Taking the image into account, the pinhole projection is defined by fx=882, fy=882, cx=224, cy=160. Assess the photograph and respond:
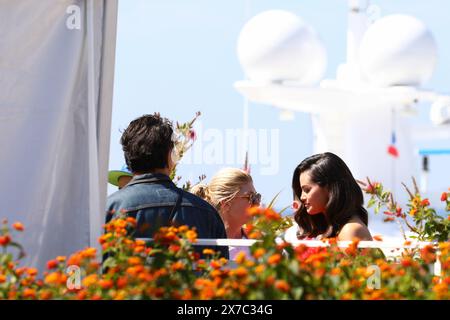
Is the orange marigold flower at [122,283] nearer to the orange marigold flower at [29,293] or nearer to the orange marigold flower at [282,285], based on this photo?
the orange marigold flower at [29,293]

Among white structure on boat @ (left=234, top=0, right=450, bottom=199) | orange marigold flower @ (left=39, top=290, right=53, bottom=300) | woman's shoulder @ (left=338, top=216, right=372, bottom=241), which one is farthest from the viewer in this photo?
white structure on boat @ (left=234, top=0, right=450, bottom=199)

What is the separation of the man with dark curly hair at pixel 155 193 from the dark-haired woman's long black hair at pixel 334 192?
681mm

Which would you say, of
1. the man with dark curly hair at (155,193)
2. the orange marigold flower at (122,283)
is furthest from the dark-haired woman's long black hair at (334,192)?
the orange marigold flower at (122,283)

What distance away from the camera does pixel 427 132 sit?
1275 inches

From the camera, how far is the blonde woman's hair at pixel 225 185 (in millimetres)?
5367

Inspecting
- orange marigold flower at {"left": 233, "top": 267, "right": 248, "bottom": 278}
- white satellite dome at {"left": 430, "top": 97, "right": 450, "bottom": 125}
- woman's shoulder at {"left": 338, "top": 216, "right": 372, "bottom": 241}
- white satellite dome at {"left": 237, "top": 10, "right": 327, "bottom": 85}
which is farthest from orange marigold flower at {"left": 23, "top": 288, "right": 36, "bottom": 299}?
white satellite dome at {"left": 430, "top": 97, "right": 450, "bottom": 125}

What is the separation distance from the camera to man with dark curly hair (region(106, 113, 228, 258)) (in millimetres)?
4035

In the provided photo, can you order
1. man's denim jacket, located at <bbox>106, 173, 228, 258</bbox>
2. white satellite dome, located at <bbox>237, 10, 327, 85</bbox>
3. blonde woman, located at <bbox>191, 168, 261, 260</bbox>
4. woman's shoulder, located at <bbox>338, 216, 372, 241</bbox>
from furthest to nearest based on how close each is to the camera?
white satellite dome, located at <bbox>237, 10, 327, 85</bbox> < blonde woman, located at <bbox>191, 168, 261, 260</bbox> < woman's shoulder, located at <bbox>338, 216, 372, 241</bbox> < man's denim jacket, located at <bbox>106, 173, 228, 258</bbox>

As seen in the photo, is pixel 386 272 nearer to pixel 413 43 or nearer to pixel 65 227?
pixel 65 227

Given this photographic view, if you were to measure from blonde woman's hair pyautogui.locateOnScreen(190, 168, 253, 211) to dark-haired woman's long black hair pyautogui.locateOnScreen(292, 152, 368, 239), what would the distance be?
28.6 inches

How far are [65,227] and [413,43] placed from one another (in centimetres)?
2255

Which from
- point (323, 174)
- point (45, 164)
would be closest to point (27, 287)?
point (45, 164)

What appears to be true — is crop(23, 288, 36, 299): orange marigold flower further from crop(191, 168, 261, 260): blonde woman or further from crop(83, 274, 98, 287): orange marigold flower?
crop(191, 168, 261, 260): blonde woman

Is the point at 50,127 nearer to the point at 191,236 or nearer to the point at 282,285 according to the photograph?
the point at 191,236
